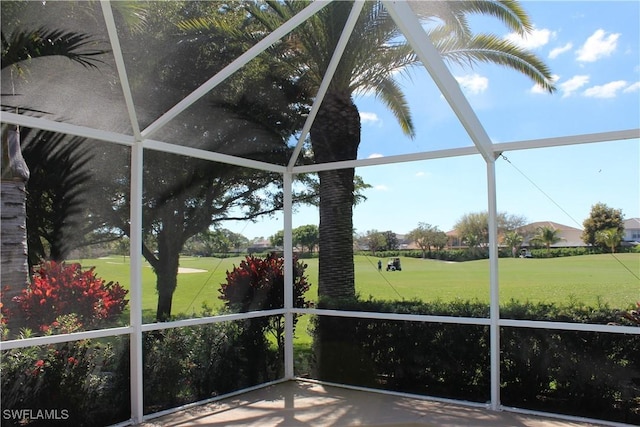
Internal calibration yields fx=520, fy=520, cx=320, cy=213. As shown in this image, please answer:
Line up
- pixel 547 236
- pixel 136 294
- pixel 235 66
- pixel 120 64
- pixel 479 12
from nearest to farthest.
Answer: pixel 120 64
pixel 235 66
pixel 136 294
pixel 479 12
pixel 547 236

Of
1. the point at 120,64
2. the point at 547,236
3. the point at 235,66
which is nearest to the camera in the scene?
the point at 120,64

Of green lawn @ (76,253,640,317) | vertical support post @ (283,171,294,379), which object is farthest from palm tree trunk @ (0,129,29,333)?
vertical support post @ (283,171,294,379)

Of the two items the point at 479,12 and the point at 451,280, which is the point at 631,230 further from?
the point at 479,12

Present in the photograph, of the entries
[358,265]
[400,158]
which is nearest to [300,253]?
[358,265]

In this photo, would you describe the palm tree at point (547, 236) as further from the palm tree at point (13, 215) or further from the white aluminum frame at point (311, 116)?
the palm tree at point (13, 215)

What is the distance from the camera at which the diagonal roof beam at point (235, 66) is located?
3.75 m

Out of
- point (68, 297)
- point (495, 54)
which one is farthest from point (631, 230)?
point (68, 297)

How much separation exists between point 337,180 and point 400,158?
1.43 meters

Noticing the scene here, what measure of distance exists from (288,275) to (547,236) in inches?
129

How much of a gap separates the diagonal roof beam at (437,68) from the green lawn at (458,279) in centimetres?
187

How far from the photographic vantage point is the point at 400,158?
19.2 feet

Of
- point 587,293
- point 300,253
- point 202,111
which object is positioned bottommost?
point 587,293

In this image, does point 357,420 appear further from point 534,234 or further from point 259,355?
point 534,234

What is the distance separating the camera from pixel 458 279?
682 cm
